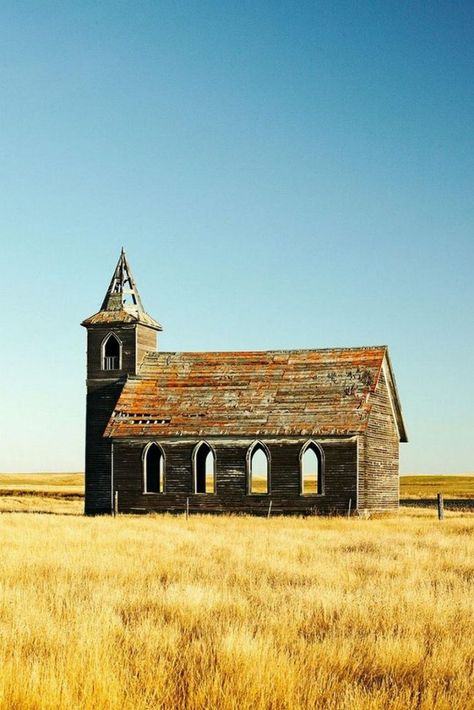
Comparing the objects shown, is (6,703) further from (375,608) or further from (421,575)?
(421,575)

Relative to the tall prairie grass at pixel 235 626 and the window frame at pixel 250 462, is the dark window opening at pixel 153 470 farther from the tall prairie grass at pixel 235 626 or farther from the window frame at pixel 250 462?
the tall prairie grass at pixel 235 626

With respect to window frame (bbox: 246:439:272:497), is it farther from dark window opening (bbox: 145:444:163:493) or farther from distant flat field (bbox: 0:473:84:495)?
distant flat field (bbox: 0:473:84:495)

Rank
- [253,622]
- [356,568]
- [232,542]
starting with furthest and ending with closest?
[232,542] → [356,568] → [253,622]

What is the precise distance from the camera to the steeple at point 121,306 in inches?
1654

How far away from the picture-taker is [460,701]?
7.61 metres

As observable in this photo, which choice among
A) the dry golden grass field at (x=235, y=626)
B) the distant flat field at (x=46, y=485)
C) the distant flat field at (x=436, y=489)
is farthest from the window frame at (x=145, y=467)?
the distant flat field at (x=46, y=485)

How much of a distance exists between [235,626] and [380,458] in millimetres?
29691

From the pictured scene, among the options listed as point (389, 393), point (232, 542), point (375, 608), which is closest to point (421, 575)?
point (375, 608)

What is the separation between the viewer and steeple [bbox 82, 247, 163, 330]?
1654 inches

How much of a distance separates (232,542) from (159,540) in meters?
1.71

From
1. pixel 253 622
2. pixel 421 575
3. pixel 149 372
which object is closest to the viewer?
pixel 253 622

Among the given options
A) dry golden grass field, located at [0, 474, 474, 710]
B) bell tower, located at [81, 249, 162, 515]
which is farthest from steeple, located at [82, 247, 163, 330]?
dry golden grass field, located at [0, 474, 474, 710]

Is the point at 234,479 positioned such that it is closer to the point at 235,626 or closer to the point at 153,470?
the point at 153,470

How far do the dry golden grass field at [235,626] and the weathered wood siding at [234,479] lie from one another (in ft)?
50.9
